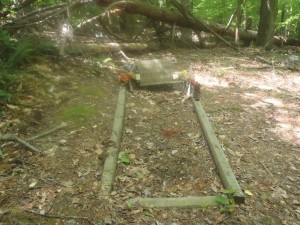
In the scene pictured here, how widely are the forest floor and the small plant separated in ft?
0.23

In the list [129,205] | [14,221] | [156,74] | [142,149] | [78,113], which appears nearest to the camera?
[14,221]

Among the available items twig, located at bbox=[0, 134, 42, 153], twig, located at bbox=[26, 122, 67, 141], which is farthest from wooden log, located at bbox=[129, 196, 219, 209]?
twig, located at bbox=[26, 122, 67, 141]

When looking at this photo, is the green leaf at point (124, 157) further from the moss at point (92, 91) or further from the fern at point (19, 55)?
the fern at point (19, 55)

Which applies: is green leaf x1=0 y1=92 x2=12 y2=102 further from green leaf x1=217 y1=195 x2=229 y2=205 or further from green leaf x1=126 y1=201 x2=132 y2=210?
green leaf x1=217 y1=195 x2=229 y2=205

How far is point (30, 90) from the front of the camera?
5.80m

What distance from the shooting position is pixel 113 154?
14.3 ft

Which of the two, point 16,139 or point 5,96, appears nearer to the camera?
point 16,139

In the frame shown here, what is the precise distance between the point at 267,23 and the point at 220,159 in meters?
8.87

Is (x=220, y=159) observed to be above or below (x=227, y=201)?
above

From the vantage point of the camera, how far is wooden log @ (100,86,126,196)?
3.74 meters

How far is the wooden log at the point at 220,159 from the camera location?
12.1ft

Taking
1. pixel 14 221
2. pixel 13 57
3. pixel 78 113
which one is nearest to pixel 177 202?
pixel 14 221

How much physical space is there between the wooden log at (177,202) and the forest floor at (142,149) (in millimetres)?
70

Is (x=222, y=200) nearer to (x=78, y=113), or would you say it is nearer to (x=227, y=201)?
(x=227, y=201)
